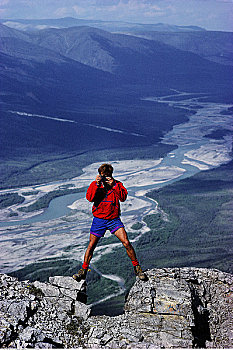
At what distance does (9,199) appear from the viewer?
60.2m

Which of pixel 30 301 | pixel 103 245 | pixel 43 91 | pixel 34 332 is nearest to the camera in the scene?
pixel 34 332

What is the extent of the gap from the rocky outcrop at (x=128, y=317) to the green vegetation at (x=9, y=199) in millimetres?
51998

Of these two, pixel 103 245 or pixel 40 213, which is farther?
pixel 40 213

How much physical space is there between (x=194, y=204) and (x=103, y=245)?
1991cm

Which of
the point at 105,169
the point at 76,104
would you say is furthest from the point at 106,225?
the point at 76,104

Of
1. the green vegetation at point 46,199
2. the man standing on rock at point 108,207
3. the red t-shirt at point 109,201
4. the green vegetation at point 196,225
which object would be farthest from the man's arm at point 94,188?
the green vegetation at point 46,199

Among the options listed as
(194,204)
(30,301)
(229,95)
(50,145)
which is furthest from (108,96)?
(30,301)

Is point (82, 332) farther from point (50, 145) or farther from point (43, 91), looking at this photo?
point (43, 91)

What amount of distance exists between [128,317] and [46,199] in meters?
52.3

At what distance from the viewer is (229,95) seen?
555ft

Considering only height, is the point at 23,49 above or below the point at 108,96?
above

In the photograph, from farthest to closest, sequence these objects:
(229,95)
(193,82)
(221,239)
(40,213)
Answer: (193,82) → (229,95) → (40,213) → (221,239)

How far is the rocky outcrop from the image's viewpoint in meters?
6.05

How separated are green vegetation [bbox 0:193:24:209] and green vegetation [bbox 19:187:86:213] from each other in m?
2.66
